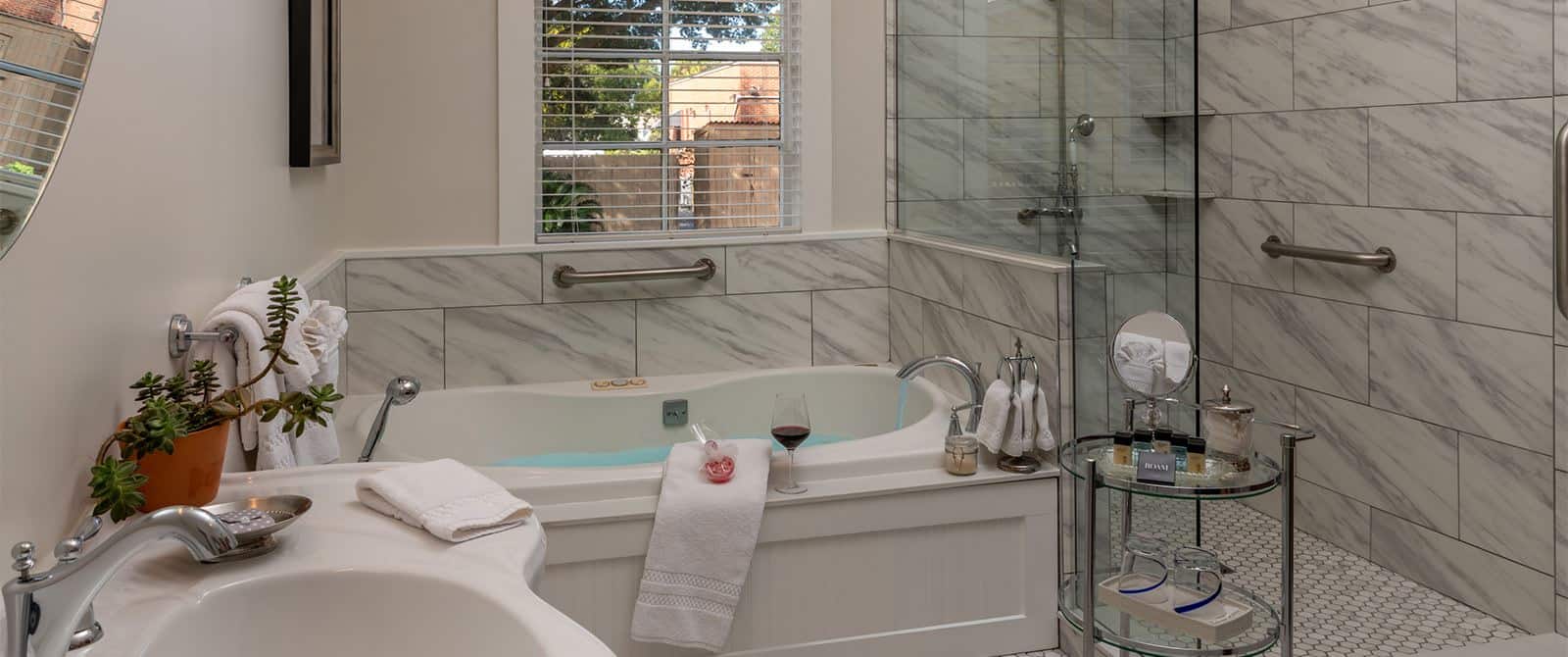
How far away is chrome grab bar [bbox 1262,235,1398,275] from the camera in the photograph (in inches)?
129

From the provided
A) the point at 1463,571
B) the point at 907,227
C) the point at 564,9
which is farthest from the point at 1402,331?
the point at 564,9

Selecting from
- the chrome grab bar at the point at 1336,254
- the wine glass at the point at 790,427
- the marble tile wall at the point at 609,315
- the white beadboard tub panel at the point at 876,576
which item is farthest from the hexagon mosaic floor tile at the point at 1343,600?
the marble tile wall at the point at 609,315

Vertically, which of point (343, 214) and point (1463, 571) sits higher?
point (343, 214)

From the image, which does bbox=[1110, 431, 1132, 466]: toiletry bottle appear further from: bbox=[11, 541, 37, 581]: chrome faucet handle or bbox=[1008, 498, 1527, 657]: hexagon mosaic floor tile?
bbox=[11, 541, 37, 581]: chrome faucet handle

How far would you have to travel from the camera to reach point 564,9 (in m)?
3.68

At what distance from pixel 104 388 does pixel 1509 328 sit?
3018 millimetres

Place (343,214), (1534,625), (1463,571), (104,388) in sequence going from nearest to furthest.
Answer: (104,388)
(1534,625)
(1463,571)
(343,214)

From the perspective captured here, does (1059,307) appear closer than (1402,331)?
Yes

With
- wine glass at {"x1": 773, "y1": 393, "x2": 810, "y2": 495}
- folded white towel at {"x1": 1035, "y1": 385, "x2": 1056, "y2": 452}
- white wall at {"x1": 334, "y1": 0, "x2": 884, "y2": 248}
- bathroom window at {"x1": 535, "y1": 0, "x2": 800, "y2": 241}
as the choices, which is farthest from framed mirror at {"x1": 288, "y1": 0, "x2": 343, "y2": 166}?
folded white towel at {"x1": 1035, "y1": 385, "x2": 1056, "y2": 452}

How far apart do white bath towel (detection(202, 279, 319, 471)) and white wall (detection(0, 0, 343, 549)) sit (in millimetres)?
81

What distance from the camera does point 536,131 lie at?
369cm

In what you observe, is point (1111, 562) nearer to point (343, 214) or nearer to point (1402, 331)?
point (1402, 331)

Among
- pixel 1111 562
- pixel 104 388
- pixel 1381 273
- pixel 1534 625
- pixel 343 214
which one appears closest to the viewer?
pixel 104 388

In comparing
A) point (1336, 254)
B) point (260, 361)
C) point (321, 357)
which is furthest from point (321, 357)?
point (1336, 254)
